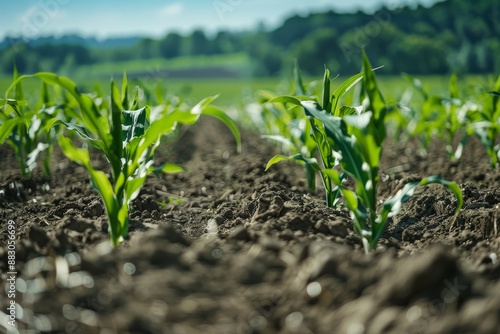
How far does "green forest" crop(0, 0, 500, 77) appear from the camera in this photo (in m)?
38.8

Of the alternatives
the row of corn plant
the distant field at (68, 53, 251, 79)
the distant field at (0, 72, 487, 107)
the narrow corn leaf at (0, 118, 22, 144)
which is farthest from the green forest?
the narrow corn leaf at (0, 118, 22, 144)

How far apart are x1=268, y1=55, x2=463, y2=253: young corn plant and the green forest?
88.4 feet

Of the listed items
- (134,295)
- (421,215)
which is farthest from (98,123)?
(421,215)

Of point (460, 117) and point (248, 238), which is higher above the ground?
point (248, 238)

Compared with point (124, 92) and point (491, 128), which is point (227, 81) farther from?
point (124, 92)

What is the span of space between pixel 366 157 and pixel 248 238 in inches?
25.6

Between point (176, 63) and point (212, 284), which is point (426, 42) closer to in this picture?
point (176, 63)

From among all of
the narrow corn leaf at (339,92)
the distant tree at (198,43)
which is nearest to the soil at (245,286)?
the narrow corn leaf at (339,92)

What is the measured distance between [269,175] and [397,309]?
2.64 m

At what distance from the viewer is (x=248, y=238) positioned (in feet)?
6.73

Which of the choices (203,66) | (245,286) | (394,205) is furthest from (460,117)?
(203,66)

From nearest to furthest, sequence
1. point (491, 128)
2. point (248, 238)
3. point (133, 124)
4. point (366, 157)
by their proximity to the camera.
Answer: point (248, 238) → point (366, 157) → point (133, 124) → point (491, 128)

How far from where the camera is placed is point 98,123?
2.45m

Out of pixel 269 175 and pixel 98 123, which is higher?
pixel 98 123
